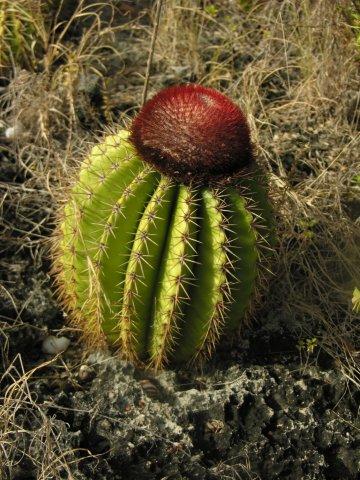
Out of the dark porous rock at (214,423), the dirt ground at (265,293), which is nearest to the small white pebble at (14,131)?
the dirt ground at (265,293)

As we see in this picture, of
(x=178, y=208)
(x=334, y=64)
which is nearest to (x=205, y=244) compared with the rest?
(x=178, y=208)

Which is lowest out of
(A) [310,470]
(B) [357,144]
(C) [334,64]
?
(A) [310,470]

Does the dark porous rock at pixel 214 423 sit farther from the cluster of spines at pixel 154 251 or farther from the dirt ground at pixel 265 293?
the cluster of spines at pixel 154 251

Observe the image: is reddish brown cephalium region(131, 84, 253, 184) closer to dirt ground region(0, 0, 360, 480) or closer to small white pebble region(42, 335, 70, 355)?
dirt ground region(0, 0, 360, 480)

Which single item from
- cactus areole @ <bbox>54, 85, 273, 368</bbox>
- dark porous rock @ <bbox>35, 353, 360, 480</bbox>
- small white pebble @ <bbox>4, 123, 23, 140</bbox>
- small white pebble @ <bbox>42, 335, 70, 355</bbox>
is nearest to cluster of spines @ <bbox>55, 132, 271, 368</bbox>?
cactus areole @ <bbox>54, 85, 273, 368</bbox>

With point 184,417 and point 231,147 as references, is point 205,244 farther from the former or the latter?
point 184,417
